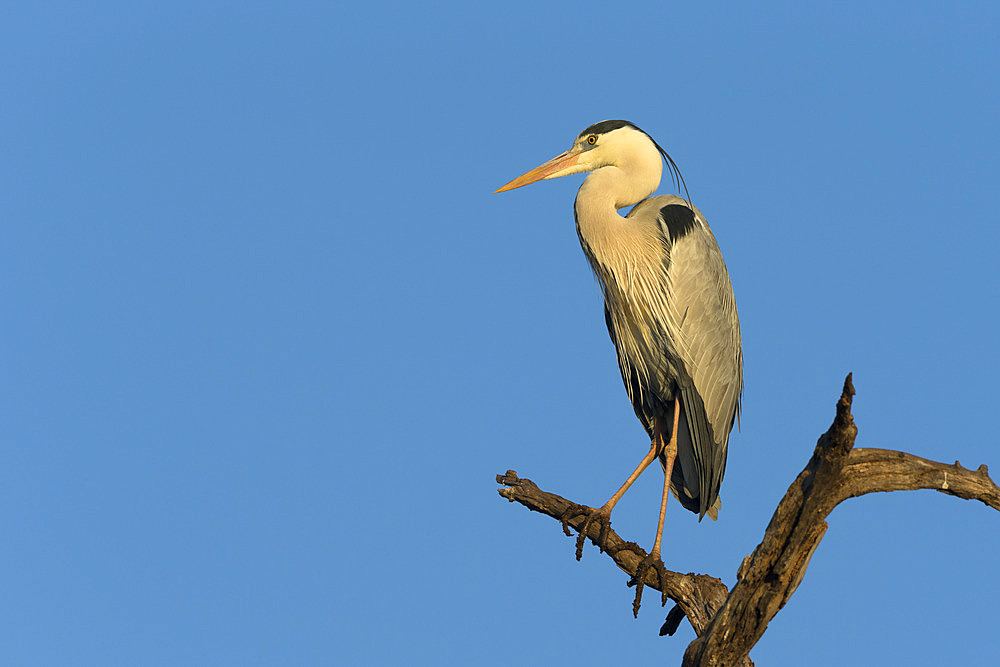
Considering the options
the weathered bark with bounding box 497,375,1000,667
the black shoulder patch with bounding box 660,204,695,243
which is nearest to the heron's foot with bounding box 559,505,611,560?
the weathered bark with bounding box 497,375,1000,667

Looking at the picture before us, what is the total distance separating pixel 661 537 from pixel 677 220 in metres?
1.69

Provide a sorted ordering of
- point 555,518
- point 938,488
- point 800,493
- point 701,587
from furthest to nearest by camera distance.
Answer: point 555,518
point 701,587
point 938,488
point 800,493

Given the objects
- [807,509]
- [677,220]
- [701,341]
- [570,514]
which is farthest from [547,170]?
[807,509]

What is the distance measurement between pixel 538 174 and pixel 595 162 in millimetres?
339

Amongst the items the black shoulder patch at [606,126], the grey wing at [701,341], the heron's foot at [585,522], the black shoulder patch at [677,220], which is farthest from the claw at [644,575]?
the black shoulder patch at [606,126]

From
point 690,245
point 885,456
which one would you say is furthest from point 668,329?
point 885,456

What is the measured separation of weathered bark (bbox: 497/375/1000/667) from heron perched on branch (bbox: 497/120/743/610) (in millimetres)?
997

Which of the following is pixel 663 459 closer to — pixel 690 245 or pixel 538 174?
pixel 690 245

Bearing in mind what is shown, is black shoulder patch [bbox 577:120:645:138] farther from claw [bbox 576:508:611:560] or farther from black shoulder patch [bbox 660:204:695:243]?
claw [bbox 576:508:611:560]

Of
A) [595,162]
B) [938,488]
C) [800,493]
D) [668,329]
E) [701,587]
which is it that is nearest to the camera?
[800,493]

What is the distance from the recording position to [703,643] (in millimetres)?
3943

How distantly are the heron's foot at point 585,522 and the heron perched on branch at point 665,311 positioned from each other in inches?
4.4

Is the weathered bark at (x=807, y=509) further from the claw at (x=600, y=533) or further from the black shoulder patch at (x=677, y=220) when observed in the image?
the black shoulder patch at (x=677, y=220)

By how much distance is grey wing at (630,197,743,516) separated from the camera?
4.97 m
